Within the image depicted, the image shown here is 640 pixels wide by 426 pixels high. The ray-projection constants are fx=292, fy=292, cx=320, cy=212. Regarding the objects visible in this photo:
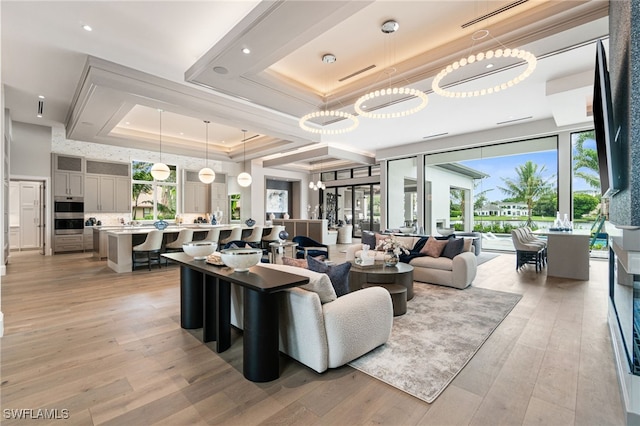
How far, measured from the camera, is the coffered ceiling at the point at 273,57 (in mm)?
3531

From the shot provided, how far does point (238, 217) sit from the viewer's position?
12.4m

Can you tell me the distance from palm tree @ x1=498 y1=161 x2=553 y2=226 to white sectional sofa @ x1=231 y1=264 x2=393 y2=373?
304 inches

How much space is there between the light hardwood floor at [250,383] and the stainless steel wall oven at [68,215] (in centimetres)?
586

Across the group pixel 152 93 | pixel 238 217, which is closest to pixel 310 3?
pixel 152 93

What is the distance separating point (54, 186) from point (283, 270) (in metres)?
9.28

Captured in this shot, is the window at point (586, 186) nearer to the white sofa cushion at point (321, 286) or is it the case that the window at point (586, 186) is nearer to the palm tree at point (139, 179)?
the white sofa cushion at point (321, 286)

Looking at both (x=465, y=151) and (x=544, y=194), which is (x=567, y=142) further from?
(x=465, y=151)

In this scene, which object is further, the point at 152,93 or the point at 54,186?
the point at 54,186

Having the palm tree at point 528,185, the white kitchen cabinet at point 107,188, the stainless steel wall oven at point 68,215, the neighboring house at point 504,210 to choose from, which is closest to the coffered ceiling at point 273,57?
the palm tree at point 528,185

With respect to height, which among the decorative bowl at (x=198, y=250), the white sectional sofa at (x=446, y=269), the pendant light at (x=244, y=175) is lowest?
the white sectional sofa at (x=446, y=269)

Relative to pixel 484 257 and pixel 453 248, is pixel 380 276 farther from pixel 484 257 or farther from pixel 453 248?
pixel 484 257

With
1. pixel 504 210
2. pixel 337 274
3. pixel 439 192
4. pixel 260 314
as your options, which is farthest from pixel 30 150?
pixel 504 210

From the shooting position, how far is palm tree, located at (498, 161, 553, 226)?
791 cm

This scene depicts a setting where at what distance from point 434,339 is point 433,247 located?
2730 millimetres
